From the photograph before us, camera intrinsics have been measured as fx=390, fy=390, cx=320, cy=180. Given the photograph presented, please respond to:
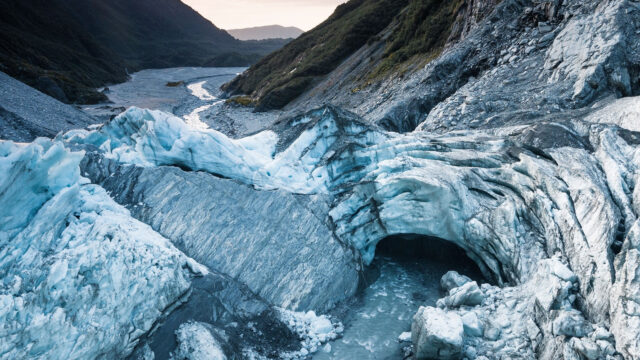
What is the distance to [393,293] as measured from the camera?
14875 millimetres

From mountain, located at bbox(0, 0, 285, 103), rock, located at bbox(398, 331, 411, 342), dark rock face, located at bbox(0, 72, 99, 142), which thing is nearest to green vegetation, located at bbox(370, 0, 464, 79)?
rock, located at bbox(398, 331, 411, 342)

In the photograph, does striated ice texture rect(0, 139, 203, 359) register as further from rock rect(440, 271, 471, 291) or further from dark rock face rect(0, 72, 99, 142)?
dark rock face rect(0, 72, 99, 142)

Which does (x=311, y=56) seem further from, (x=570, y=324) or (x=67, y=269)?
(x=570, y=324)

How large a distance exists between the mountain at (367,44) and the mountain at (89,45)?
28.2m

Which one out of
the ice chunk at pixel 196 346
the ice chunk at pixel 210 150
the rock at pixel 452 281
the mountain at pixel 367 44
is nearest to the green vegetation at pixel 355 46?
the mountain at pixel 367 44

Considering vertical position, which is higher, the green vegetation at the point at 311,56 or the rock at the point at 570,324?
the green vegetation at the point at 311,56

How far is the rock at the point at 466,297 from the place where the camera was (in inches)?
491

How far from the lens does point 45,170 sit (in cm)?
1093

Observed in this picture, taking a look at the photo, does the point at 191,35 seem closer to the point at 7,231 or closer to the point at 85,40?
the point at 85,40

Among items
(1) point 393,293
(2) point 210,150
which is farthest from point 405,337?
(2) point 210,150

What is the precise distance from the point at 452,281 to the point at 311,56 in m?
58.0

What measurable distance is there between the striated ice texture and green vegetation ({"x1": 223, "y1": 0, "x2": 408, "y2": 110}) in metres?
46.6

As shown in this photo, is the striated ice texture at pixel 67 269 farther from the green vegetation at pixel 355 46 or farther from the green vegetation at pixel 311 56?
the green vegetation at pixel 311 56

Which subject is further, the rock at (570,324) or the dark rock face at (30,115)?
the dark rock face at (30,115)
